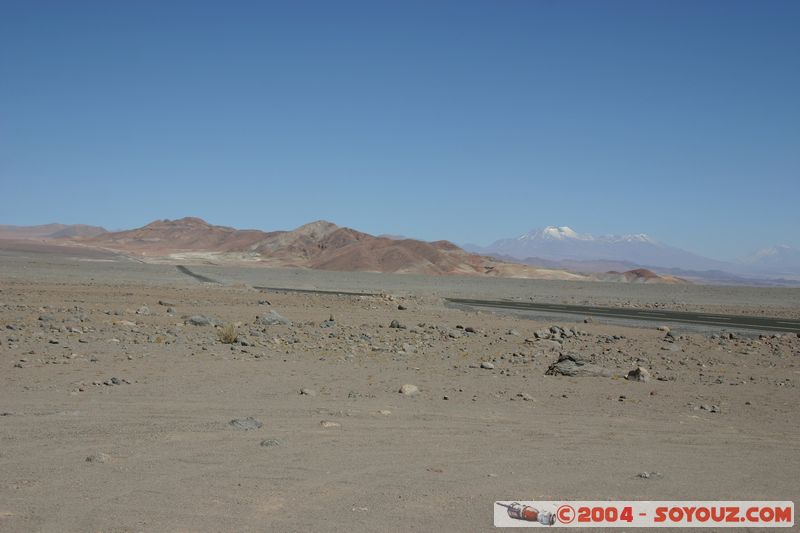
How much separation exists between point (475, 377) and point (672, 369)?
4.30m

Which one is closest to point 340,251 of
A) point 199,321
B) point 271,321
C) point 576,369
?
point 271,321

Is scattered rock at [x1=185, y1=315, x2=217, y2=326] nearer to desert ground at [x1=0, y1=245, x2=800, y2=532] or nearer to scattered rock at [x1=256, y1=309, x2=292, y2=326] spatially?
scattered rock at [x1=256, y1=309, x2=292, y2=326]

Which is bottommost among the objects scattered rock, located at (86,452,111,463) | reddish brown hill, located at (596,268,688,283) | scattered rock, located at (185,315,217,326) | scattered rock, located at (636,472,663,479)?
scattered rock, located at (86,452,111,463)

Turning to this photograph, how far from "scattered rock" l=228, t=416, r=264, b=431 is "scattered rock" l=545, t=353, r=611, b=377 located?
642cm

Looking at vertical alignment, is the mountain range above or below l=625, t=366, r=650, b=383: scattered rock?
above

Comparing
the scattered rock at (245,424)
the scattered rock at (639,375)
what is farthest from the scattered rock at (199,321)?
the scattered rock at (245,424)

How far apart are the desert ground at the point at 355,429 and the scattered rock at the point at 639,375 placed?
0.72 ft

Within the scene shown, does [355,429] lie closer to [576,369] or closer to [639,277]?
[576,369]

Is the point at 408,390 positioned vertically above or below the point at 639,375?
below

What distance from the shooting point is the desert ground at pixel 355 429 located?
639cm

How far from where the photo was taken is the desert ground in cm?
639

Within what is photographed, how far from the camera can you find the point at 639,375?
13516mm

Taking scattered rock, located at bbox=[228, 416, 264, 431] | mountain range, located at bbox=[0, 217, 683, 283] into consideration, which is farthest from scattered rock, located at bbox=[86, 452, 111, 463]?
mountain range, located at bbox=[0, 217, 683, 283]

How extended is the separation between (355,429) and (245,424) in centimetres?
129
